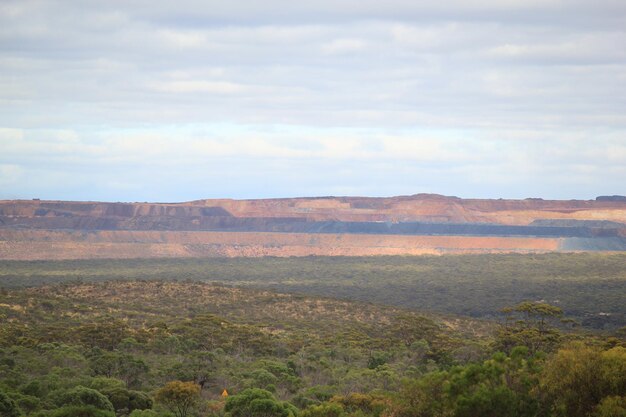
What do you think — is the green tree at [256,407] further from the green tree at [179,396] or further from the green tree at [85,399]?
the green tree at [85,399]

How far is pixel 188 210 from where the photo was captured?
184125mm

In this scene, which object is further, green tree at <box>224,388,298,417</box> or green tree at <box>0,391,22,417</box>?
green tree at <box>224,388,298,417</box>

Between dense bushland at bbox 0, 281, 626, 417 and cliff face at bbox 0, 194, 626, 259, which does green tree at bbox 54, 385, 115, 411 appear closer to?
dense bushland at bbox 0, 281, 626, 417

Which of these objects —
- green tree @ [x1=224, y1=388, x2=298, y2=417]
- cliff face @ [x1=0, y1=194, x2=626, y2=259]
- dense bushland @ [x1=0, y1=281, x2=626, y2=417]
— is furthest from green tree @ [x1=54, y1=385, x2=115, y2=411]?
cliff face @ [x1=0, y1=194, x2=626, y2=259]

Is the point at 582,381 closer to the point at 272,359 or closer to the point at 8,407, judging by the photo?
the point at 8,407

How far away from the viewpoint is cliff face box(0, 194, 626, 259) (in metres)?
152

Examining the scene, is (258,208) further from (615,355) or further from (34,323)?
(615,355)

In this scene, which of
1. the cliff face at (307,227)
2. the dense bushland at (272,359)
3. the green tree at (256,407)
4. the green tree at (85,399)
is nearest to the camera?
the dense bushland at (272,359)

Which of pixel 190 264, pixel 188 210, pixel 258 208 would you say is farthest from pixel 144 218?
pixel 190 264

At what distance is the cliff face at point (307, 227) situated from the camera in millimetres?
151875

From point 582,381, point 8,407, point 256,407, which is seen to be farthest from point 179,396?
point 582,381

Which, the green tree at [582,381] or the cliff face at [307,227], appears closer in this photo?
the green tree at [582,381]

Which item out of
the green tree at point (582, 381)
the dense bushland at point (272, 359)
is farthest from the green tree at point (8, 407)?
the green tree at point (582, 381)

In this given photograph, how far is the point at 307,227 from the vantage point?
17575 cm
